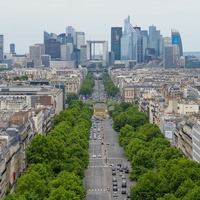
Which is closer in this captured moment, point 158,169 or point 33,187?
point 33,187

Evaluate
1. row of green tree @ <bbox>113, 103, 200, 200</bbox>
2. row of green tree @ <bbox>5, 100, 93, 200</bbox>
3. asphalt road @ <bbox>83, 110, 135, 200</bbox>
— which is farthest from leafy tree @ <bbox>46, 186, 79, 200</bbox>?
asphalt road @ <bbox>83, 110, 135, 200</bbox>

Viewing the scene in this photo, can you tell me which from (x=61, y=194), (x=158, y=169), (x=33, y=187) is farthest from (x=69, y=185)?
(x=158, y=169)

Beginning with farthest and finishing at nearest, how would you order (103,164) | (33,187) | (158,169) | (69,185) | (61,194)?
(103,164) → (158,169) → (69,185) → (33,187) → (61,194)

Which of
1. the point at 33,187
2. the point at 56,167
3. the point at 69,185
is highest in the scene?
the point at 69,185

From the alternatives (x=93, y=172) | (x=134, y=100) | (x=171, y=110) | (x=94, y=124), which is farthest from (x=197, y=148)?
(x=134, y=100)

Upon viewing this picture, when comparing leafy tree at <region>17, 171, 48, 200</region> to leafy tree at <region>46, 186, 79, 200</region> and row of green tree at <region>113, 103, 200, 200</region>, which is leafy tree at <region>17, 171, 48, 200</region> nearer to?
leafy tree at <region>46, 186, 79, 200</region>

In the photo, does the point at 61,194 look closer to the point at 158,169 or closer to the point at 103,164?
the point at 158,169

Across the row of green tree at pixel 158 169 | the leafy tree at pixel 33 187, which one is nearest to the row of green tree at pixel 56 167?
the leafy tree at pixel 33 187
